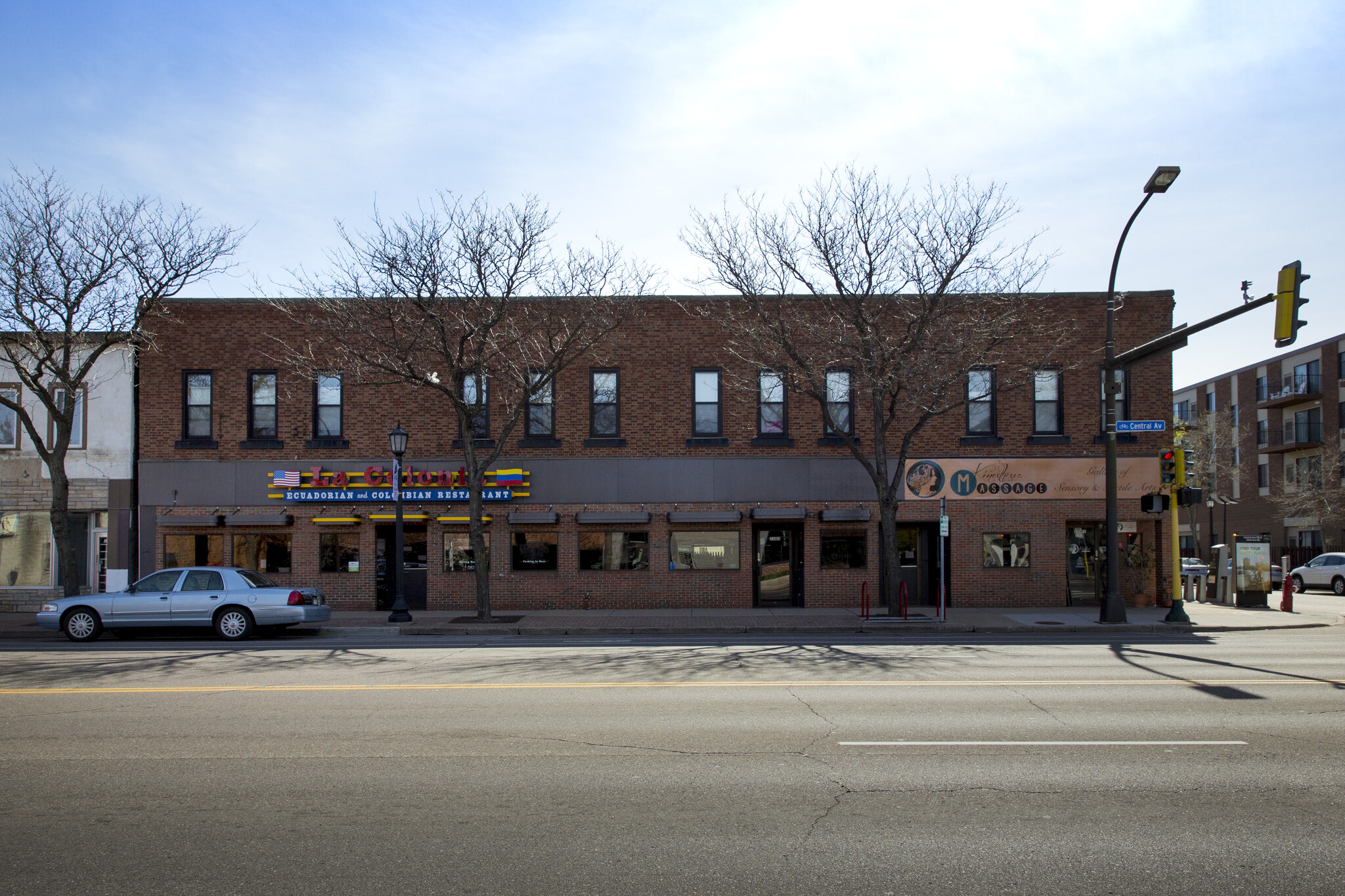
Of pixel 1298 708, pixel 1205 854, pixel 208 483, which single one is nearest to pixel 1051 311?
Result: pixel 1298 708

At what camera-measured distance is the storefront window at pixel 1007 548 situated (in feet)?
77.1

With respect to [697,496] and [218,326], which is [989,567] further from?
[218,326]

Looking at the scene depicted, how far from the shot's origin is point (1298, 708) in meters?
9.75

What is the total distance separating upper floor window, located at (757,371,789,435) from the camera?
23562 millimetres

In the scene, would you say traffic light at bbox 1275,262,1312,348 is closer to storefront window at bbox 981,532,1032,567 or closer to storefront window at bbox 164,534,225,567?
storefront window at bbox 981,532,1032,567

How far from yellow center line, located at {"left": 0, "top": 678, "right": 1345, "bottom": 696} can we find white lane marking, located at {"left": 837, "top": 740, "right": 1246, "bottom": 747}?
9.81 ft

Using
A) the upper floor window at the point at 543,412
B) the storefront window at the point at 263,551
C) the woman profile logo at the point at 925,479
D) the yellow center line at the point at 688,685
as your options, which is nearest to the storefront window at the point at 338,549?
the storefront window at the point at 263,551

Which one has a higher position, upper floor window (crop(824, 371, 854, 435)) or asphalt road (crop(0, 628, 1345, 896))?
upper floor window (crop(824, 371, 854, 435))

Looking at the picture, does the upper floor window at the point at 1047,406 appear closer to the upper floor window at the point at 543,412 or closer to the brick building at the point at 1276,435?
the upper floor window at the point at 543,412

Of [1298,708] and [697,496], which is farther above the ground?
[697,496]

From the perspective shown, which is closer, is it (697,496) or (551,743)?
(551,743)

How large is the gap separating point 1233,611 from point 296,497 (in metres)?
23.4

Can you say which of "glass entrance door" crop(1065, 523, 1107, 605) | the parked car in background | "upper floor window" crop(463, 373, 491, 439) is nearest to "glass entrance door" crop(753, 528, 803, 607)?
"glass entrance door" crop(1065, 523, 1107, 605)

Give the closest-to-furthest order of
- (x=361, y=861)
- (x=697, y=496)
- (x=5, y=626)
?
(x=361, y=861), (x=5, y=626), (x=697, y=496)
